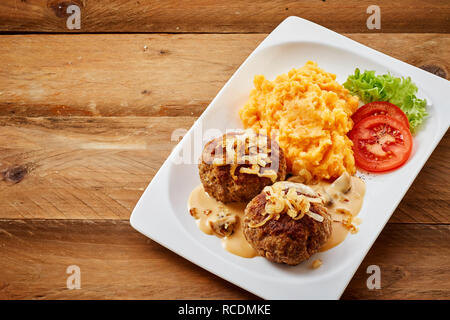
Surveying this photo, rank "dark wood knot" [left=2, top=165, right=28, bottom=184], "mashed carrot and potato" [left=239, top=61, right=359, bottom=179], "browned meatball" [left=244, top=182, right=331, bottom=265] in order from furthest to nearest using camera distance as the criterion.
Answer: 1. "dark wood knot" [left=2, top=165, right=28, bottom=184]
2. "mashed carrot and potato" [left=239, top=61, right=359, bottom=179]
3. "browned meatball" [left=244, top=182, right=331, bottom=265]

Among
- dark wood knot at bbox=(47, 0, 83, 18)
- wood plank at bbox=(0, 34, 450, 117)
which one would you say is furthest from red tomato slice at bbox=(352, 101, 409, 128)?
dark wood knot at bbox=(47, 0, 83, 18)

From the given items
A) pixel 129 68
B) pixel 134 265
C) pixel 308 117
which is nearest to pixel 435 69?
pixel 308 117

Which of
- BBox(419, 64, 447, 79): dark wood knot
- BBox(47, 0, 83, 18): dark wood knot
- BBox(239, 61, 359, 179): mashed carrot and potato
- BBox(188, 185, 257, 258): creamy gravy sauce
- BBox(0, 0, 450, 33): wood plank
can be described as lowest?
BBox(188, 185, 257, 258): creamy gravy sauce

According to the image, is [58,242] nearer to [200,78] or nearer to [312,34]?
[200,78]

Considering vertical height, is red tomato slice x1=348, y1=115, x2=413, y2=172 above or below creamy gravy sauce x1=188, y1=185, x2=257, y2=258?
above

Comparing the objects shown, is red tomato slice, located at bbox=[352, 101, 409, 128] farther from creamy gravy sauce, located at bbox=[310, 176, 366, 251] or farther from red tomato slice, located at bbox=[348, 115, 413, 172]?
creamy gravy sauce, located at bbox=[310, 176, 366, 251]

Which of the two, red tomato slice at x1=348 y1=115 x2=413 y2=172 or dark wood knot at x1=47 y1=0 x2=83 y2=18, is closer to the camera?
red tomato slice at x1=348 y1=115 x2=413 y2=172
